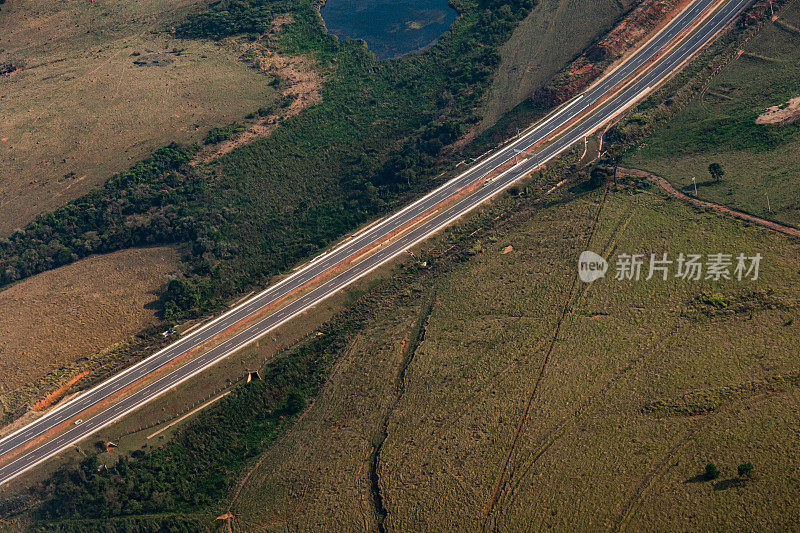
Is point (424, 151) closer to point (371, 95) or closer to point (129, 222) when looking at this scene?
point (371, 95)

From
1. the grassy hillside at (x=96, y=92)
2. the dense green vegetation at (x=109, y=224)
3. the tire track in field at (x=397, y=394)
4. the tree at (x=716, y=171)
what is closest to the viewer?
the tire track in field at (x=397, y=394)

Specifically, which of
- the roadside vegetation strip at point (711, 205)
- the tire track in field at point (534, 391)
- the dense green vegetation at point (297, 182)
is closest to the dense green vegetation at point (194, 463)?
the dense green vegetation at point (297, 182)

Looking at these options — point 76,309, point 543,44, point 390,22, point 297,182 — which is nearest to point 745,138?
point 543,44

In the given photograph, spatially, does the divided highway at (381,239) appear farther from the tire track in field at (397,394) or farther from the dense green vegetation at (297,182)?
the tire track in field at (397,394)

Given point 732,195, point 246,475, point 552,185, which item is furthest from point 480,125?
point 246,475

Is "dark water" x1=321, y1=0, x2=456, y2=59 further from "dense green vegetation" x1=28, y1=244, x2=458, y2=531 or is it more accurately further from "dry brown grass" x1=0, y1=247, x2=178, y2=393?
"dense green vegetation" x1=28, y1=244, x2=458, y2=531

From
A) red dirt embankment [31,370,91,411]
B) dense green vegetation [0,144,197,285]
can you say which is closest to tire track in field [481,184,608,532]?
red dirt embankment [31,370,91,411]
